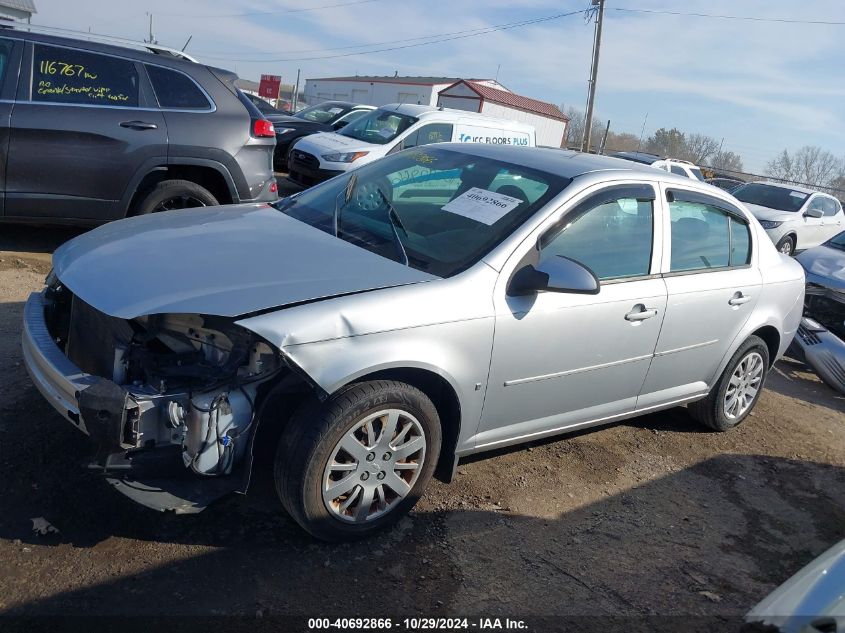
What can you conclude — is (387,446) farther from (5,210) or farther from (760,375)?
(5,210)

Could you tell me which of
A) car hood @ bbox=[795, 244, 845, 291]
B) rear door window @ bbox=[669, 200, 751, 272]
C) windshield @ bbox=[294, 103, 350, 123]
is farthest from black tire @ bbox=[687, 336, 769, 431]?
windshield @ bbox=[294, 103, 350, 123]

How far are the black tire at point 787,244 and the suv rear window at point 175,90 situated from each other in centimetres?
1142

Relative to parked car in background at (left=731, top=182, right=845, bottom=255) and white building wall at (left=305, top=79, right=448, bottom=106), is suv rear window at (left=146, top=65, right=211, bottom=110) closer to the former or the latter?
parked car in background at (left=731, top=182, right=845, bottom=255)

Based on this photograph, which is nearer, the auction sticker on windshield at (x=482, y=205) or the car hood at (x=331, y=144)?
the auction sticker on windshield at (x=482, y=205)

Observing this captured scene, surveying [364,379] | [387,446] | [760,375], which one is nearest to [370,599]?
[387,446]

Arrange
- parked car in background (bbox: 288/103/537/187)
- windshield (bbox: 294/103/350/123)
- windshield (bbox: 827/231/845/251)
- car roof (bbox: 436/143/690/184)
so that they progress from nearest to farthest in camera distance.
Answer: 1. car roof (bbox: 436/143/690/184)
2. windshield (bbox: 827/231/845/251)
3. parked car in background (bbox: 288/103/537/187)
4. windshield (bbox: 294/103/350/123)

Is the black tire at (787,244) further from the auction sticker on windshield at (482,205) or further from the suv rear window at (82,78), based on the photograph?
the suv rear window at (82,78)

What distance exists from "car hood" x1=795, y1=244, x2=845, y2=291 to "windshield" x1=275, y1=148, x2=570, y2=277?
5.35 m

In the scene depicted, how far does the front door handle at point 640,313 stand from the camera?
393cm

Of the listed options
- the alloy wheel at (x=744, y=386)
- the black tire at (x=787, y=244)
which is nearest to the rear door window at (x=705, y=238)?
the alloy wheel at (x=744, y=386)

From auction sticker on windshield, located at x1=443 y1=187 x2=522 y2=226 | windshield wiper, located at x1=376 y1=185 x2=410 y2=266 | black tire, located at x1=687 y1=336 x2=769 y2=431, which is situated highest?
auction sticker on windshield, located at x1=443 y1=187 x2=522 y2=226

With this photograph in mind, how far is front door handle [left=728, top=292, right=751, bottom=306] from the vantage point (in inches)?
182

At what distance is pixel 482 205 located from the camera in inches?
150

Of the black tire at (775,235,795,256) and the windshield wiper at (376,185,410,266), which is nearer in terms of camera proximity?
the windshield wiper at (376,185,410,266)
